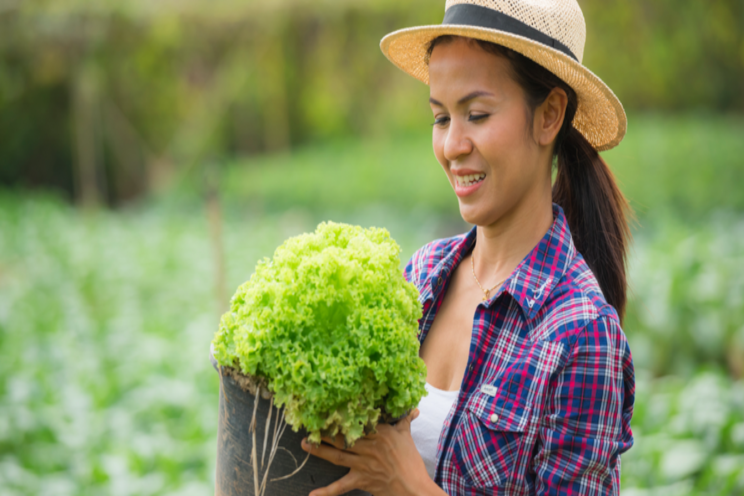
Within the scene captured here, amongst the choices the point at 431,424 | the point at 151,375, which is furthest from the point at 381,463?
the point at 151,375

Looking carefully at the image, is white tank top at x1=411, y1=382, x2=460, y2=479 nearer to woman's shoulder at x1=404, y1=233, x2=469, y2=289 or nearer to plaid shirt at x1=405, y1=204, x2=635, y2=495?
plaid shirt at x1=405, y1=204, x2=635, y2=495

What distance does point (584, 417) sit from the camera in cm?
149

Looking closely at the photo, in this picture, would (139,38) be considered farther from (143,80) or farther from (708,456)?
(708,456)

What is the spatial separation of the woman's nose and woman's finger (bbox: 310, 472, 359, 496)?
872 mm

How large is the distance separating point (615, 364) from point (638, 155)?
9970mm

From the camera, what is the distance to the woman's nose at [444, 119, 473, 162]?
1.65m

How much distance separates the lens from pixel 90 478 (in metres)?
4.11

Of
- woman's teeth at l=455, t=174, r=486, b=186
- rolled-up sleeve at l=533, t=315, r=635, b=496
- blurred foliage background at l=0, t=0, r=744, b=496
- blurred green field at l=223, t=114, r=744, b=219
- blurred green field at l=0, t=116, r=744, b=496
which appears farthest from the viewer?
blurred green field at l=223, t=114, r=744, b=219

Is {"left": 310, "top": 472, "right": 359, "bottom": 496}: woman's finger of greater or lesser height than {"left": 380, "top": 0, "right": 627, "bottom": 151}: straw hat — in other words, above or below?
below

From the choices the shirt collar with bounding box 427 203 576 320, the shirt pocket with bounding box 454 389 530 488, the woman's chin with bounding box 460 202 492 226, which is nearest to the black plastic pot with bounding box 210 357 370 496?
the shirt pocket with bounding box 454 389 530 488

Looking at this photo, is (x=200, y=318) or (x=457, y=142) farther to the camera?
(x=200, y=318)

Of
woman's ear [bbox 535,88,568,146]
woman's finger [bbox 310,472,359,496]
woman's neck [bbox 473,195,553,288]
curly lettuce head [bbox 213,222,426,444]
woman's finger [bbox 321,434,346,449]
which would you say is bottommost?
woman's finger [bbox 310,472,359,496]

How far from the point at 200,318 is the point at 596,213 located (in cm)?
578

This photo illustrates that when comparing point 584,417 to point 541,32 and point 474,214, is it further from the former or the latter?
point 541,32
